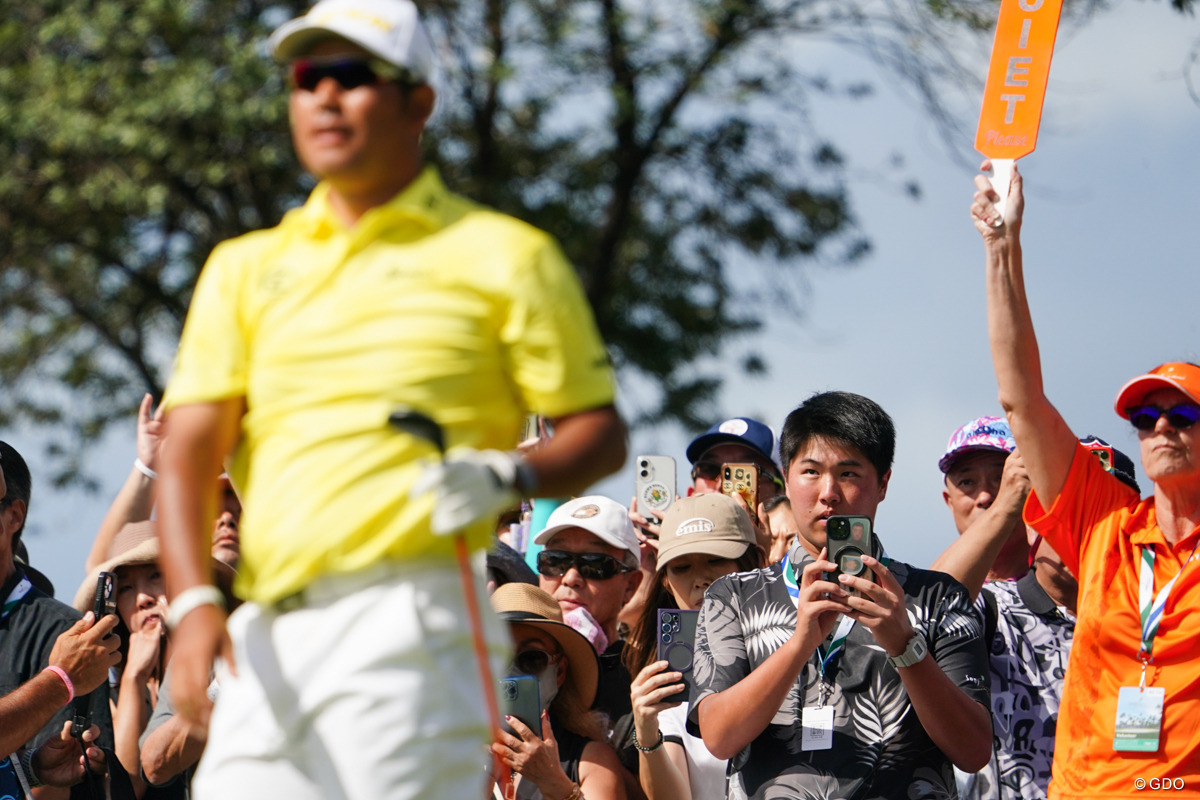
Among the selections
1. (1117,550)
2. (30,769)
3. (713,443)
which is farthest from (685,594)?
(30,769)

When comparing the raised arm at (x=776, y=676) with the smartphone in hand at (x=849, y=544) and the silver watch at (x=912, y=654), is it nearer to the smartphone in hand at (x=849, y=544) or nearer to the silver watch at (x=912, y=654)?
the smartphone in hand at (x=849, y=544)

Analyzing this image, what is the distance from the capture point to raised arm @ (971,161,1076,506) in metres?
4.68

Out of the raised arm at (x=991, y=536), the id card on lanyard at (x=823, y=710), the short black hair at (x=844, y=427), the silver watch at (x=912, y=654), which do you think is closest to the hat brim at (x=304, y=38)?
the silver watch at (x=912, y=654)

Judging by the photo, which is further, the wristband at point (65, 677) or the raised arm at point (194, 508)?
the wristband at point (65, 677)

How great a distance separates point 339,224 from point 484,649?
0.82m

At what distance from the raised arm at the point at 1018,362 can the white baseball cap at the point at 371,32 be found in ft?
8.14

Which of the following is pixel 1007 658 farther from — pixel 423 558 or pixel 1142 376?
pixel 423 558

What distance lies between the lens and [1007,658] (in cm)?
571

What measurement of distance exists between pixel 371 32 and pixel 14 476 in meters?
3.79

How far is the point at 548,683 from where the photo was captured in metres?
5.37

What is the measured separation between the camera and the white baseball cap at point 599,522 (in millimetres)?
6035

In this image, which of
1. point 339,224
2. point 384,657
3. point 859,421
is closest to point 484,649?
point 384,657

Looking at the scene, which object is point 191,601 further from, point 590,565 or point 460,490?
point 590,565

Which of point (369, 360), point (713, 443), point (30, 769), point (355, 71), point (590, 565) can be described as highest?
point (355, 71)
